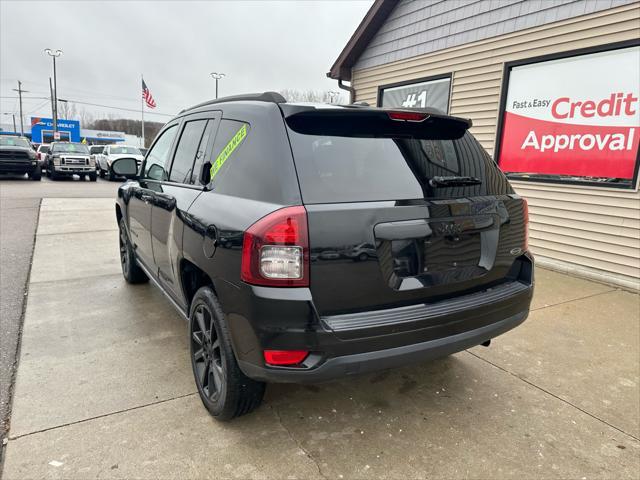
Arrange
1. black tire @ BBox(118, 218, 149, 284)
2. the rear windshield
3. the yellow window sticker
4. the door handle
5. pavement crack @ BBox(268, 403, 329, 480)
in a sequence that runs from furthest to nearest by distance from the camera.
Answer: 1. black tire @ BBox(118, 218, 149, 284)
2. the door handle
3. the yellow window sticker
4. pavement crack @ BBox(268, 403, 329, 480)
5. the rear windshield

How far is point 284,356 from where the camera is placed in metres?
1.95

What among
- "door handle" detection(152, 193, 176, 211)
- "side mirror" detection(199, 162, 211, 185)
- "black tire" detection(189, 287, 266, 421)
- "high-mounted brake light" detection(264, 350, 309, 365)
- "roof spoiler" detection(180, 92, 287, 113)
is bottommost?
"black tire" detection(189, 287, 266, 421)

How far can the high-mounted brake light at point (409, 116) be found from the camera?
2.27 meters

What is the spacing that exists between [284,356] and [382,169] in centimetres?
103

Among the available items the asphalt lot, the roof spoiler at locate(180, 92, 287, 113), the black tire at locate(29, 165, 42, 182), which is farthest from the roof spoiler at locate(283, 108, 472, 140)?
the black tire at locate(29, 165, 42, 182)

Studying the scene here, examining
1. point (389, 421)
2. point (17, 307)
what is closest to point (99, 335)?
point (17, 307)

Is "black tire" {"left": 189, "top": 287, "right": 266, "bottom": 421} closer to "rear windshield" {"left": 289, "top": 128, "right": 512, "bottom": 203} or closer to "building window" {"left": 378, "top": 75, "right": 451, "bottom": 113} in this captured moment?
"rear windshield" {"left": 289, "top": 128, "right": 512, "bottom": 203}

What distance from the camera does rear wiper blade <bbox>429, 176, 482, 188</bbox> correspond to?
227 centimetres

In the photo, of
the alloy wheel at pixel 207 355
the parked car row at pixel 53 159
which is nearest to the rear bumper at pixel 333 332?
the alloy wheel at pixel 207 355

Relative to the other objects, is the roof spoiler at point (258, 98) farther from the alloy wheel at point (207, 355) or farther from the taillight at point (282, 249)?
the alloy wheel at point (207, 355)

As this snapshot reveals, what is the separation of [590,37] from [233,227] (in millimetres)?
5683

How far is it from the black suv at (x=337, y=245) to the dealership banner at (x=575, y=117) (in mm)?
3721

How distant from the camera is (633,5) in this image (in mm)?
5027

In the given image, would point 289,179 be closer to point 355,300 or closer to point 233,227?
point 233,227
